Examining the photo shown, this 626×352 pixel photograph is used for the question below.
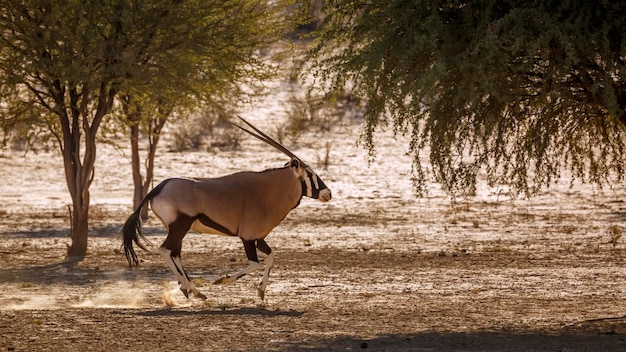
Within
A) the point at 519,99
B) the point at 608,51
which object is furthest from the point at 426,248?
the point at 608,51

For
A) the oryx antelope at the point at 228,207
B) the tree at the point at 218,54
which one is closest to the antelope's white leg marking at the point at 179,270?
the oryx antelope at the point at 228,207

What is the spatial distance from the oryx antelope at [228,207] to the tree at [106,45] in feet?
17.1

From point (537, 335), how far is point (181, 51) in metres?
10.1

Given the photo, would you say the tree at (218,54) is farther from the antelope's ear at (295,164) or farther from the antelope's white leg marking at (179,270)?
the antelope's white leg marking at (179,270)

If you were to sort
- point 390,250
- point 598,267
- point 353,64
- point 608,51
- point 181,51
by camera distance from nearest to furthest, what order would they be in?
point 608,51
point 353,64
point 598,267
point 181,51
point 390,250

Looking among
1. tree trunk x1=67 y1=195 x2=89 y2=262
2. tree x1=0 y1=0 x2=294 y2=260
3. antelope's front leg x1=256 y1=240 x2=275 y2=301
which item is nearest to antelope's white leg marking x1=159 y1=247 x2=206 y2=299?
antelope's front leg x1=256 y1=240 x2=275 y2=301

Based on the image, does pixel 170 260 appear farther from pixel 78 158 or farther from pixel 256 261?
pixel 78 158

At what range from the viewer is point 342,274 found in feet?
64.0

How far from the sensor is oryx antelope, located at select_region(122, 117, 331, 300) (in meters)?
15.4

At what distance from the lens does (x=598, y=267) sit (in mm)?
20062

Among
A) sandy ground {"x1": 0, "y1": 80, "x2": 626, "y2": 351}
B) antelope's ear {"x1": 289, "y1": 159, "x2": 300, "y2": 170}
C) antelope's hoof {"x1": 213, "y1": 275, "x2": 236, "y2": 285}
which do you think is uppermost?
antelope's ear {"x1": 289, "y1": 159, "x2": 300, "y2": 170}

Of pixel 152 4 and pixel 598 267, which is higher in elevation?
pixel 152 4

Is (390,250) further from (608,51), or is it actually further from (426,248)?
(608,51)

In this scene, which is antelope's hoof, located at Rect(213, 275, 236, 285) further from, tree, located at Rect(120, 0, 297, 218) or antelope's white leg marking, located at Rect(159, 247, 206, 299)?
tree, located at Rect(120, 0, 297, 218)
